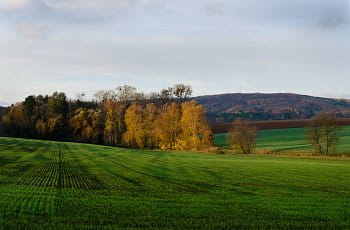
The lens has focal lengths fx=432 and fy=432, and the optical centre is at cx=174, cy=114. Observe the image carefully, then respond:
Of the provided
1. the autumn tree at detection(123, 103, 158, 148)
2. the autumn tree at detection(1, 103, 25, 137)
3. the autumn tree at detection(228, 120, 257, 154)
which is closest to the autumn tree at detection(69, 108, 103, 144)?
the autumn tree at detection(123, 103, 158, 148)

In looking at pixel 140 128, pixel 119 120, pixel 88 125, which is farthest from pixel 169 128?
pixel 88 125

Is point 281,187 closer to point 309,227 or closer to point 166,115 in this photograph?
point 309,227

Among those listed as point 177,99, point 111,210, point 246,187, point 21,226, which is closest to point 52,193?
point 111,210

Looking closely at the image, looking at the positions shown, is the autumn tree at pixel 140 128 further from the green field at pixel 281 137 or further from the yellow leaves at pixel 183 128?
the green field at pixel 281 137

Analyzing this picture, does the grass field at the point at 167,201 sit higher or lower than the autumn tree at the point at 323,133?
lower

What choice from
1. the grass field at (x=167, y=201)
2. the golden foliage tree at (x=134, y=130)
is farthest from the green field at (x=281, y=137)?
the grass field at (x=167, y=201)

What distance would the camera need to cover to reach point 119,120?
374 ft

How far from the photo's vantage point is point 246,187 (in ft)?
104

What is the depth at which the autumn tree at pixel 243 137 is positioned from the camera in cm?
8506

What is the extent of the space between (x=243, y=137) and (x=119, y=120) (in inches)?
1573

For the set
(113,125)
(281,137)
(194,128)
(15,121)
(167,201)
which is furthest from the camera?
(15,121)

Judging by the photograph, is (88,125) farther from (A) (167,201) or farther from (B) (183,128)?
(A) (167,201)

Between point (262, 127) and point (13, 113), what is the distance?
76242mm

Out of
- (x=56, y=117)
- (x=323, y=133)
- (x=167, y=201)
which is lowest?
(x=167, y=201)
